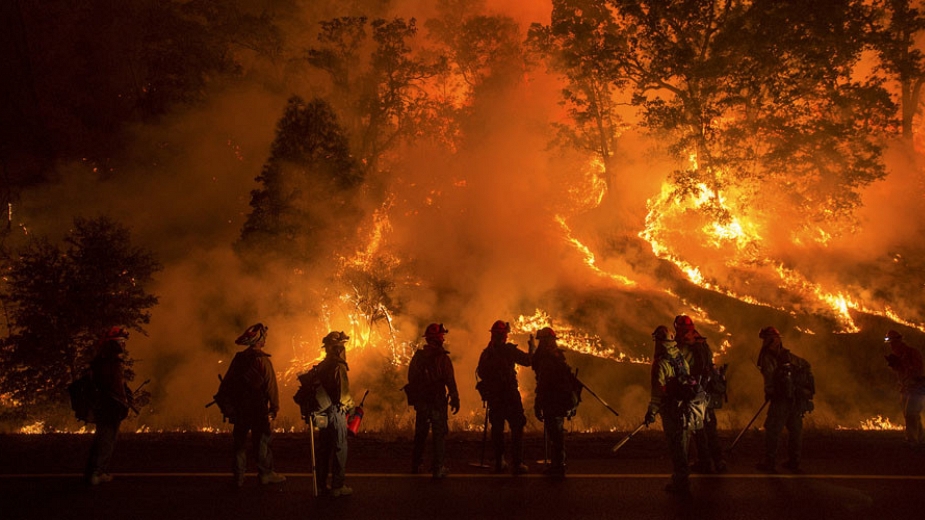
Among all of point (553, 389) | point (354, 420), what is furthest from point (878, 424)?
point (354, 420)

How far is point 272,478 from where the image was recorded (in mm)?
7656

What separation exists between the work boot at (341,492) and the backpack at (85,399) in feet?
10.5

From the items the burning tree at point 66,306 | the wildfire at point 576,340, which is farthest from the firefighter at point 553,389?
the burning tree at point 66,306

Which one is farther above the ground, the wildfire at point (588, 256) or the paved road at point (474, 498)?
the wildfire at point (588, 256)

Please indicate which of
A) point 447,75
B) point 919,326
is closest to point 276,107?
point 447,75

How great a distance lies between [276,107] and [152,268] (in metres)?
10.6

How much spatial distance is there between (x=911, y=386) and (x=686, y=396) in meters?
5.21

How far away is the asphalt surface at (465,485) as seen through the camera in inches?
255

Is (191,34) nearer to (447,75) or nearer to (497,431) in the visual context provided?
(447,75)

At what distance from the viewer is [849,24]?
1881 cm

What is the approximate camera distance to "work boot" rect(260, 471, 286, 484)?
7.60 metres

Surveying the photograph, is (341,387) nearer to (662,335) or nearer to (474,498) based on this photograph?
(474,498)

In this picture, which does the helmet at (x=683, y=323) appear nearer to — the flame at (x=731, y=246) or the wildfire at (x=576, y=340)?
the wildfire at (x=576, y=340)

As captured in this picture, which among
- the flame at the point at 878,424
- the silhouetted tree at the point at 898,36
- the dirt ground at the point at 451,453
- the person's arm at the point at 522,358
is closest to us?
Answer: the dirt ground at the point at 451,453
